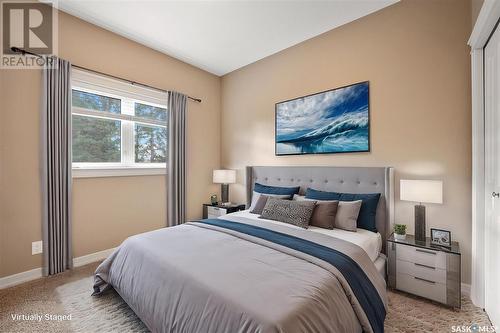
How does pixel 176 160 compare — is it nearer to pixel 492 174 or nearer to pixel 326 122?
pixel 326 122

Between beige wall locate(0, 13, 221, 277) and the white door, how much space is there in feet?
11.8

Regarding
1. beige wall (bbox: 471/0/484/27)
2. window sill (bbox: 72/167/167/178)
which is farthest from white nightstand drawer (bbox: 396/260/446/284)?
window sill (bbox: 72/167/167/178)

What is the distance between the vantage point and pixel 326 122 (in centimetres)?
303

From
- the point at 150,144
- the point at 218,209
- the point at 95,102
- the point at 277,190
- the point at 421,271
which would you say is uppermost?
the point at 95,102

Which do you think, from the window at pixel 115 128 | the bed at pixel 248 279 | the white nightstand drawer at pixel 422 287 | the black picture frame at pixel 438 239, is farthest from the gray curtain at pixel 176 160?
the black picture frame at pixel 438 239

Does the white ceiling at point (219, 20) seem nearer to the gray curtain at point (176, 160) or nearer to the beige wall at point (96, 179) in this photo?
the beige wall at point (96, 179)

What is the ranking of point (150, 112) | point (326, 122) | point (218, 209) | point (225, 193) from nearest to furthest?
point (326, 122) → point (150, 112) → point (218, 209) → point (225, 193)

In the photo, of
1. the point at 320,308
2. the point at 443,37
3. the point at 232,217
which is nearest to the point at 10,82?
the point at 232,217

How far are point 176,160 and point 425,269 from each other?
3272 millimetres

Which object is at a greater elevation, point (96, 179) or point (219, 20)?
point (219, 20)

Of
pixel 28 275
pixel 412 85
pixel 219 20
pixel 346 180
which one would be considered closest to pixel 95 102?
pixel 219 20

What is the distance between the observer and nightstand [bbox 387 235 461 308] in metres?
1.93

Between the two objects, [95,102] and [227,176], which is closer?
[95,102]

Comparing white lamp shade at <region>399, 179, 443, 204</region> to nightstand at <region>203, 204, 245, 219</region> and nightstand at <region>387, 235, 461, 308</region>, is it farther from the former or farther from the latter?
nightstand at <region>203, 204, 245, 219</region>
